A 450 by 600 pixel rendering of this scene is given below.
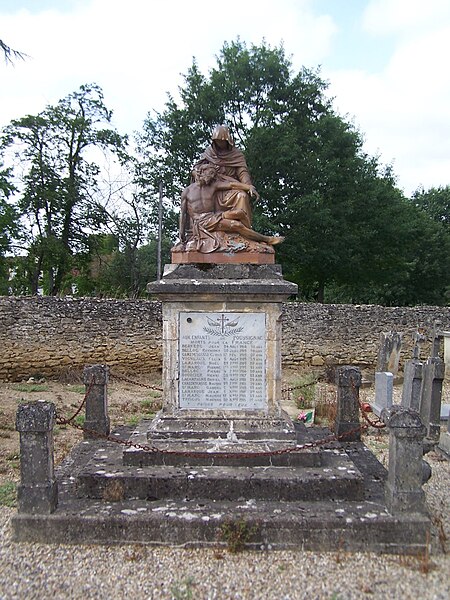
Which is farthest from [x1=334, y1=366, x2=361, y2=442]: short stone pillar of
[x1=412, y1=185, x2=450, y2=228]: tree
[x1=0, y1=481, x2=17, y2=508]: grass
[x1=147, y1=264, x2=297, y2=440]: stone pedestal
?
[x1=412, y1=185, x2=450, y2=228]: tree

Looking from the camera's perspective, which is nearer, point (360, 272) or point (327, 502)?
point (327, 502)

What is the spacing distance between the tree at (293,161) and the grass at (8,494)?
51.4 feet

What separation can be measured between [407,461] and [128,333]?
10636 mm

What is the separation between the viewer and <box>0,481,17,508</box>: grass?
16.9 feet

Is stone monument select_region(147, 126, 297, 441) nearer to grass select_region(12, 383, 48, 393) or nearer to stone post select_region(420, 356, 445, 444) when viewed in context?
stone post select_region(420, 356, 445, 444)

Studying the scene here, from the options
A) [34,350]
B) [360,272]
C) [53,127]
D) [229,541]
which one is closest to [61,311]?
[34,350]

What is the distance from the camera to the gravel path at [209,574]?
360cm

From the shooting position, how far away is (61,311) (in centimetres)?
1337

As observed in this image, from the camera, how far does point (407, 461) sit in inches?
169

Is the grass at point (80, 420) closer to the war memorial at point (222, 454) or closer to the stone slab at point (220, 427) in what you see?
the war memorial at point (222, 454)

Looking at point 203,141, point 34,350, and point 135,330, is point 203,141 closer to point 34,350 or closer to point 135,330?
point 135,330

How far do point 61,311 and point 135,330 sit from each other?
81.8 inches

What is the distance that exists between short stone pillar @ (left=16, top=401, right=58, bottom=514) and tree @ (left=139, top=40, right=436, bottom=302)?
53.7ft

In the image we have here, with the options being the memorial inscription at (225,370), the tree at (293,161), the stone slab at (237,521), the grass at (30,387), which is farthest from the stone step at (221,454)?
the tree at (293,161)
